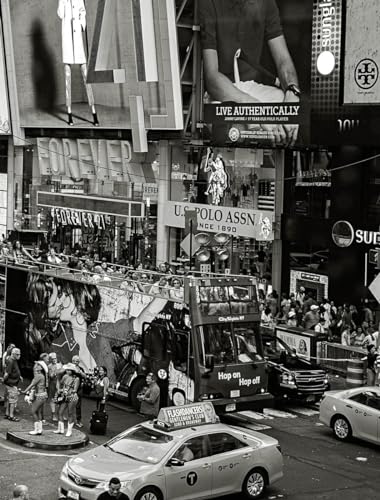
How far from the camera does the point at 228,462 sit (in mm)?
17875

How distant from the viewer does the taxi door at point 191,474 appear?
17109 mm

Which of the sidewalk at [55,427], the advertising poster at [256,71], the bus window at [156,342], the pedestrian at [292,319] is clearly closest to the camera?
the sidewalk at [55,427]

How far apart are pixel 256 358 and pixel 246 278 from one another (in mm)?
1779

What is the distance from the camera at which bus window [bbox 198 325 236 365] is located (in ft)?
75.6

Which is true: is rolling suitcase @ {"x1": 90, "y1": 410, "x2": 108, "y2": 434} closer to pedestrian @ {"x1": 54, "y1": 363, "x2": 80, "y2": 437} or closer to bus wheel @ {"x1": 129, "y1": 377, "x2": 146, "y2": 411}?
pedestrian @ {"x1": 54, "y1": 363, "x2": 80, "y2": 437}

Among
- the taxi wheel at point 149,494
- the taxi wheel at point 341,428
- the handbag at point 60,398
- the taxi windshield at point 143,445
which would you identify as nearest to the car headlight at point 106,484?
the taxi wheel at point 149,494

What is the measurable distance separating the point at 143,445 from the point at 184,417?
100cm

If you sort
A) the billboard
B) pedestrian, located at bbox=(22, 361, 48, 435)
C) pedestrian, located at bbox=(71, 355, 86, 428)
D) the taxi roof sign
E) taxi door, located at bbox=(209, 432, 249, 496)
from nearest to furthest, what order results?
taxi door, located at bbox=(209, 432, 249, 496) < the taxi roof sign < pedestrian, located at bbox=(22, 361, 48, 435) < pedestrian, located at bbox=(71, 355, 86, 428) < the billboard

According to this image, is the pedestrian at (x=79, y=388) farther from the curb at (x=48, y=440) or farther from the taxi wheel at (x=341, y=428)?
the taxi wheel at (x=341, y=428)

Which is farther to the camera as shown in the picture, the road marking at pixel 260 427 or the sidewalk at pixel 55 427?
the road marking at pixel 260 427

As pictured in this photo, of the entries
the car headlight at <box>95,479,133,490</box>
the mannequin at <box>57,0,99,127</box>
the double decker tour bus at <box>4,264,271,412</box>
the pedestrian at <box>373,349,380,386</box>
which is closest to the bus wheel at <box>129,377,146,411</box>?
the double decker tour bus at <box>4,264,271,412</box>

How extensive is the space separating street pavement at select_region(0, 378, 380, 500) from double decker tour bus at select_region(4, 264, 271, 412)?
1093 millimetres

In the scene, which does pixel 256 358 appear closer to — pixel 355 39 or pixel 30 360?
pixel 30 360

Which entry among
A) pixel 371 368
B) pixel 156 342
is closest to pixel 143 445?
pixel 156 342
